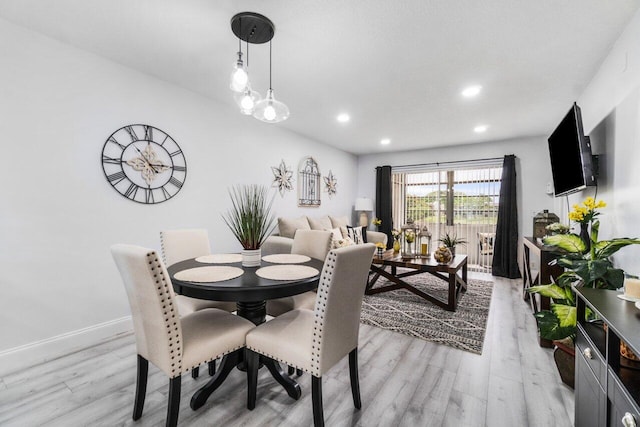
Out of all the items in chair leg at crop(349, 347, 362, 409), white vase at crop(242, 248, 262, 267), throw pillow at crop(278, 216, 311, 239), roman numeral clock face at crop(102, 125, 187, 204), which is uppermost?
roman numeral clock face at crop(102, 125, 187, 204)

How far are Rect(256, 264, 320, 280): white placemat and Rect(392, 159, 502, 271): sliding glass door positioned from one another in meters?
4.29

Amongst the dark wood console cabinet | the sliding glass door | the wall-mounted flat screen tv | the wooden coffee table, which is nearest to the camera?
the dark wood console cabinet

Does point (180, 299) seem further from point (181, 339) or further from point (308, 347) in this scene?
point (308, 347)

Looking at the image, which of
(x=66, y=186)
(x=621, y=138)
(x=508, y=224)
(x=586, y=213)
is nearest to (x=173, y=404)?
(x=66, y=186)

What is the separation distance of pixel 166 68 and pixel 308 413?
2.94m

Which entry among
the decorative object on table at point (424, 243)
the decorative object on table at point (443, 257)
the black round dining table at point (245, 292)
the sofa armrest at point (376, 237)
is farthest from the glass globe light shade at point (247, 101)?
the sofa armrest at point (376, 237)

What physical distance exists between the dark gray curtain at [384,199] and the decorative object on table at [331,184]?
1.04 meters

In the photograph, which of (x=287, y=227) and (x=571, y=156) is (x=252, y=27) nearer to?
(x=287, y=227)

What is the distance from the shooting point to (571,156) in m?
2.44

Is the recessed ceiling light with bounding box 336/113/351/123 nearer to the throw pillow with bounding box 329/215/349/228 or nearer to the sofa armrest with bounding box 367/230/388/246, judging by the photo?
the throw pillow with bounding box 329/215/349/228

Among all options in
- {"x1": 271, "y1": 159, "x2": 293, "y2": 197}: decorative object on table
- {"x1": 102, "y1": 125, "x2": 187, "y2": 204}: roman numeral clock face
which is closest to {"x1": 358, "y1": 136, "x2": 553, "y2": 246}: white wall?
{"x1": 271, "y1": 159, "x2": 293, "y2": 197}: decorative object on table

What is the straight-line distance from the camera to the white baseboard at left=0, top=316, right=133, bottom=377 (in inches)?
76.9

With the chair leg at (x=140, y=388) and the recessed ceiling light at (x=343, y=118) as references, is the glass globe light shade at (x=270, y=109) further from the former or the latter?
the recessed ceiling light at (x=343, y=118)

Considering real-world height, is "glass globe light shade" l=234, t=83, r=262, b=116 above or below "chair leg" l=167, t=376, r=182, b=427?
above
